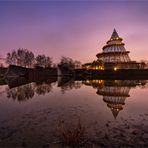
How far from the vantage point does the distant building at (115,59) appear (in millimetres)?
80881

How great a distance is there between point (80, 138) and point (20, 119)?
463cm

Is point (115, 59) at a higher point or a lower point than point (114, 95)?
higher

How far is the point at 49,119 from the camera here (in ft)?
29.3

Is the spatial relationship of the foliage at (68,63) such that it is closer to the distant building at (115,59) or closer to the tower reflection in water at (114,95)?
the distant building at (115,59)

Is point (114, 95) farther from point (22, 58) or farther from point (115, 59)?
point (22, 58)

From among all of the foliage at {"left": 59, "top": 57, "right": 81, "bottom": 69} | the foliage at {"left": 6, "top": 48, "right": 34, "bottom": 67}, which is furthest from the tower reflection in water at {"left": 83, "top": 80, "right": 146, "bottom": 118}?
the foliage at {"left": 6, "top": 48, "right": 34, "bottom": 67}

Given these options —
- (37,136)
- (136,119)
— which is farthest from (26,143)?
(136,119)

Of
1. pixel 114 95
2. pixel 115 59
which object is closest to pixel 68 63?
pixel 115 59

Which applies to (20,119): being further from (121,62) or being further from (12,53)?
(12,53)

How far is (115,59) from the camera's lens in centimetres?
8912

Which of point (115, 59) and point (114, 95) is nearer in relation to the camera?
point (114, 95)

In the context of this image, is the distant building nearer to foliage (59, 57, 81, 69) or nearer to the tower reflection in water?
foliage (59, 57, 81, 69)

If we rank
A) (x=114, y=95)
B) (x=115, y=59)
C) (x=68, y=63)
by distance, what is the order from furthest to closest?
(x=68, y=63) < (x=115, y=59) < (x=114, y=95)

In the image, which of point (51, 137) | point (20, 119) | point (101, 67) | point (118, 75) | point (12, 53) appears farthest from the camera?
point (12, 53)
